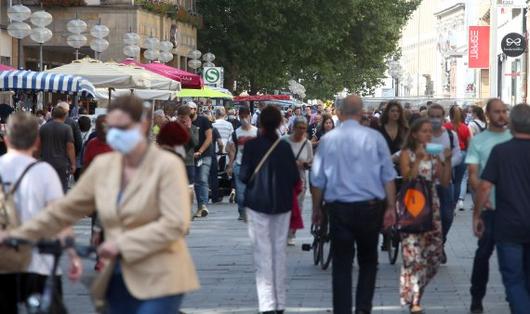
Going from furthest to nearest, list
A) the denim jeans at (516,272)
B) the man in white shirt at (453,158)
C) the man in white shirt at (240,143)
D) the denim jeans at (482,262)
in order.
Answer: the man in white shirt at (240,143), the man in white shirt at (453,158), the denim jeans at (482,262), the denim jeans at (516,272)

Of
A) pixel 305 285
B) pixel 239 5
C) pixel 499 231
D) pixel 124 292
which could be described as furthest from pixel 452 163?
pixel 239 5

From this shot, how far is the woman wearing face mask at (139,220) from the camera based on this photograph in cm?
700

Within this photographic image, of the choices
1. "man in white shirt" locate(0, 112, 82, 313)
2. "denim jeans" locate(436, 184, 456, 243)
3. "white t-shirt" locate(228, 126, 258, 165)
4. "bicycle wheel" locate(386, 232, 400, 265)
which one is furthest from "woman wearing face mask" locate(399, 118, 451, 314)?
"white t-shirt" locate(228, 126, 258, 165)

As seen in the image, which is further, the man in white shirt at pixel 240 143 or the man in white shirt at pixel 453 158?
the man in white shirt at pixel 240 143

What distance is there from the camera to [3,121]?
23797mm

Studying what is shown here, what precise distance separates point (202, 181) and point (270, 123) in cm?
1129

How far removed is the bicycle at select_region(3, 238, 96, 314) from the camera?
7059 millimetres

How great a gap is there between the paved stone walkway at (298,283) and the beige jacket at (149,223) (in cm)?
543

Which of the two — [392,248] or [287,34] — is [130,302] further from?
[287,34]

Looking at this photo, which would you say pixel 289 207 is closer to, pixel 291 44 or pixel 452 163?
pixel 452 163

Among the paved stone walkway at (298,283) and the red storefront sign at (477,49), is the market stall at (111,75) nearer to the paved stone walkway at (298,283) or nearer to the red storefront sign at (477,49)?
the paved stone walkway at (298,283)

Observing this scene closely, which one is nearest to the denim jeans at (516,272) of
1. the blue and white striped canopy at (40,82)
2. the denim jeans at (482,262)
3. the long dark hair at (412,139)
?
the denim jeans at (482,262)

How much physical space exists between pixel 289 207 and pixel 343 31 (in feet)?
157

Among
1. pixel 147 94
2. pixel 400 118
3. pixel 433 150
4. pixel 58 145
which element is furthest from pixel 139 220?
pixel 147 94
